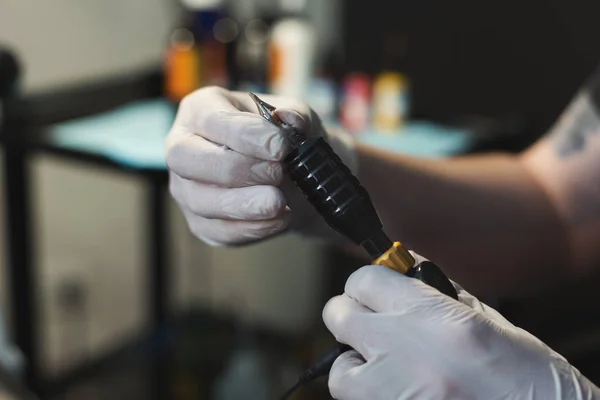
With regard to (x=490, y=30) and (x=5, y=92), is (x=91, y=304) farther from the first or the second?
(x=490, y=30)

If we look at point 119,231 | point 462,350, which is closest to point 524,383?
point 462,350

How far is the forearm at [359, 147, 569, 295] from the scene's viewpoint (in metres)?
0.88

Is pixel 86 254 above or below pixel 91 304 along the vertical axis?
above

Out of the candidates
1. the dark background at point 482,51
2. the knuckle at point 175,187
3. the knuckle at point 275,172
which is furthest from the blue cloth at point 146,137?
the knuckle at point 275,172

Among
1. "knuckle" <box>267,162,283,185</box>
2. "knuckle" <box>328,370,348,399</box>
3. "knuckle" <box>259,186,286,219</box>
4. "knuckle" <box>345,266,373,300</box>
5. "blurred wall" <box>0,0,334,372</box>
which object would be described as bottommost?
"blurred wall" <box>0,0,334,372</box>

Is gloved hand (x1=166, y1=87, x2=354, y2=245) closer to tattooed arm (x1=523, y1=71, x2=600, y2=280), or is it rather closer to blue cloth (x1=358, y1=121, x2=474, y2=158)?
tattooed arm (x1=523, y1=71, x2=600, y2=280)

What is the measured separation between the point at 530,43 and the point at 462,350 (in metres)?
1.19

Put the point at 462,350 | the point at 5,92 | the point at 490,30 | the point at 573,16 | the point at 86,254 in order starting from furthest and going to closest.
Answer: the point at 86,254 → the point at 490,30 → the point at 573,16 → the point at 5,92 → the point at 462,350

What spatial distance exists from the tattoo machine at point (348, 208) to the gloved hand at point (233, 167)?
35 millimetres

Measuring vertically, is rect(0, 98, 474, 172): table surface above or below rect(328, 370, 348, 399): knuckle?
below

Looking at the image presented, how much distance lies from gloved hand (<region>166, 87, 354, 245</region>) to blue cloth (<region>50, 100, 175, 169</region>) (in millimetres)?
554

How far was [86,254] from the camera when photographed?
1802mm

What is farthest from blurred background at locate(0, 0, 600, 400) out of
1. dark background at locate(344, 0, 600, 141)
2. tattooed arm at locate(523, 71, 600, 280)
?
tattooed arm at locate(523, 71, 600, 280)

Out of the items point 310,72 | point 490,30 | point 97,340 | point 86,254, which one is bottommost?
point 97,340
